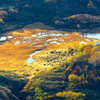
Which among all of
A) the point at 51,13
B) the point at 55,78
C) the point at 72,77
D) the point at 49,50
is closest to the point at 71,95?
the point at 72,77

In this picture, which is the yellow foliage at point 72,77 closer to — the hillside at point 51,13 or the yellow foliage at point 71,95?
the yellow foliage at point 71,95

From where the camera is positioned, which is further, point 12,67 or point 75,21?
point 75,21

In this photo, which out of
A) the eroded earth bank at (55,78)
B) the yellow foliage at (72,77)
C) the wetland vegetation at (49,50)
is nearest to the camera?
the eroded earth bank at (55,78)

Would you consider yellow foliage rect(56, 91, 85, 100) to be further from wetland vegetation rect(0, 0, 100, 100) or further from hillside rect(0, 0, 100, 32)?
hillside rect(0, 0, 100, 32)

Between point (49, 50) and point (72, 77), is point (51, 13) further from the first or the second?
point (72, 77)

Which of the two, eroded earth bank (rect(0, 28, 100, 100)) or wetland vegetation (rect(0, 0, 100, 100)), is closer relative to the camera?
eroded earth bank (rect(0, 28, 100, 100))

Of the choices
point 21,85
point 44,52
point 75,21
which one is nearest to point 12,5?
point 75,21

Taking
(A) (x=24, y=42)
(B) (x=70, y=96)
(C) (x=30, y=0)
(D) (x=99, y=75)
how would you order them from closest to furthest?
(B) (x=70, y=96)
(D) (x=99, y=75)
(A) (x=24, y=42)
(C) (x=30, y=0)

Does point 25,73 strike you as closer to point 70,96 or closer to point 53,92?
point 53,92

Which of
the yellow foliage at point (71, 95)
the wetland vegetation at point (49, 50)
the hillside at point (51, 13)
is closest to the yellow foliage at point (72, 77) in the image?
the wetland vegetation at point (49, 50)

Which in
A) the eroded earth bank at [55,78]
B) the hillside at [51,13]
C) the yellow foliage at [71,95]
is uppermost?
the hillside at [51,13]

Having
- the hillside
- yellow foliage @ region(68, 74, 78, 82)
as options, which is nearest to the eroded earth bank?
yellow foliage @ region(68, 74, 78, 82)
